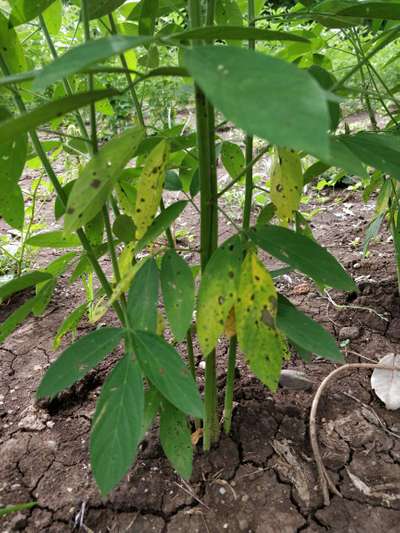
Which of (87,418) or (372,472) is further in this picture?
(87,418)

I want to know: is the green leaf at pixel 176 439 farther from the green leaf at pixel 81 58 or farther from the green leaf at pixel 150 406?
the green leaf at pixel 81 58

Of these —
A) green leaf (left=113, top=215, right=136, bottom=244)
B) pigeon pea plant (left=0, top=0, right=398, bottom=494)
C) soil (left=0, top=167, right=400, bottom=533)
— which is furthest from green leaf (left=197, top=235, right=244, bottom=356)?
soil (left=0, top=167, right=400, bottom=533)

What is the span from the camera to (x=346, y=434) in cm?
99

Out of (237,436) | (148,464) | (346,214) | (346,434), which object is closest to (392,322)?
(346,434)

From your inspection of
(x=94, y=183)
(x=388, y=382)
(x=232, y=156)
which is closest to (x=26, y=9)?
(x=94, y=183)

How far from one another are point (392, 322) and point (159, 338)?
2.95 feet

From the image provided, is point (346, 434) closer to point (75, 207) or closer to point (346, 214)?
point (75, 207)

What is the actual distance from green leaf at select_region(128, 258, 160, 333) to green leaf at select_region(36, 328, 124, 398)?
3 centimetres

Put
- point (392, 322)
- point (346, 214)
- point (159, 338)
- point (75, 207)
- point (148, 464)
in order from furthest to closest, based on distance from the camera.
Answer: point (346, 214)
point (392, 322)
point (148, 464)
point (159, 338)
point (75, 207)

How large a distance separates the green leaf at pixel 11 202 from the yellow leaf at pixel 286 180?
1.33 feet

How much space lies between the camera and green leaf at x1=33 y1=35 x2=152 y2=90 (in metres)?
0.32

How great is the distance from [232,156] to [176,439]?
1.76 ft

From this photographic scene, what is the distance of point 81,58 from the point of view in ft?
1.09

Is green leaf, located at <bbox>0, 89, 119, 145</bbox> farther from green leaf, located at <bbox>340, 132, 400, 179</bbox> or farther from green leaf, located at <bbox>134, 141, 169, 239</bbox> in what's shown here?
green leaf, located at <bbox>340, 132, 400, 179</bbox>
